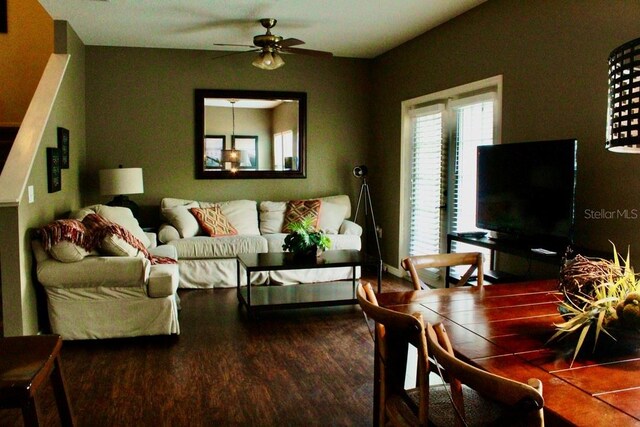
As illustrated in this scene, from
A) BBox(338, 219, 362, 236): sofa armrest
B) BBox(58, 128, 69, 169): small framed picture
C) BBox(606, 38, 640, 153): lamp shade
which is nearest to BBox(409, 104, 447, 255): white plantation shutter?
BBox(338, 219, 362, 236): sofa armrest

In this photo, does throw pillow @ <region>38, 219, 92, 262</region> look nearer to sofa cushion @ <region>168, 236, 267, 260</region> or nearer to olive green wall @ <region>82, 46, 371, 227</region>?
sofa cushion @ <region>168, 236, 267, 260</region>

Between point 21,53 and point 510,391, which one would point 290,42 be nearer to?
point 21,53

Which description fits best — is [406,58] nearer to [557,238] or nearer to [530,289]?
[557,238]

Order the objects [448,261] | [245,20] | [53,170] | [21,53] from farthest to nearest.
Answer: [21,53] → [245,20] → [53,170] → [448,261]

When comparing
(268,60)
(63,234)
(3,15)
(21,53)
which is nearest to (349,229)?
(268,60)

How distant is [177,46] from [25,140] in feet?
9.37

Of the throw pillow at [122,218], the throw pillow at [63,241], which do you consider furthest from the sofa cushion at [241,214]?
the throw pillow at [63,241]

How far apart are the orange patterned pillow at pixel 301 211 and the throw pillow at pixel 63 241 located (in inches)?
116

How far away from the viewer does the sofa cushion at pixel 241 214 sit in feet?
21.6

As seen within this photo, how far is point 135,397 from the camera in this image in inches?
126

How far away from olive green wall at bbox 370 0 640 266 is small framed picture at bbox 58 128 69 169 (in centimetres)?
361

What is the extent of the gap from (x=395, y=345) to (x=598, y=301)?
2.06 feet

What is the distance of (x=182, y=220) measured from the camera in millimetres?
6148

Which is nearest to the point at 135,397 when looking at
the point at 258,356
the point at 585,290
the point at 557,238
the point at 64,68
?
the point at 258,356
